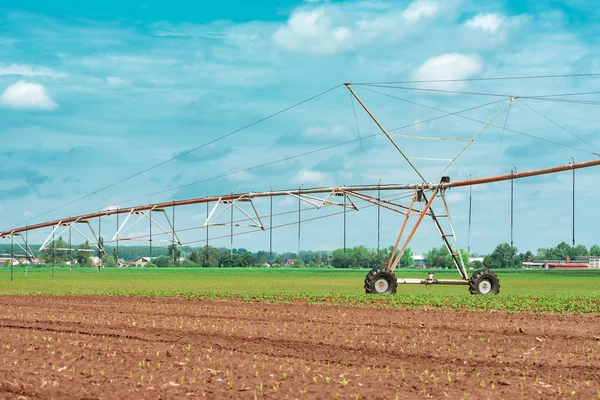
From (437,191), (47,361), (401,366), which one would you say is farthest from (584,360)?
(437,191)

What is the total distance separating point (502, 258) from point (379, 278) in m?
114

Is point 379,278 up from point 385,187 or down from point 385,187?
down

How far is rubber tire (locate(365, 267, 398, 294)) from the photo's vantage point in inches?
1371

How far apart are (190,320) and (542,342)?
11.0 metres

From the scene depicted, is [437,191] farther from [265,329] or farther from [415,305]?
[265,329]

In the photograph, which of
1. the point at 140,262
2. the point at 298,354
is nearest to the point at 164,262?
the point at 140,262

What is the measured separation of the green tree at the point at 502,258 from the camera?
141762mm

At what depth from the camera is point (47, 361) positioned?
1747 centimetres

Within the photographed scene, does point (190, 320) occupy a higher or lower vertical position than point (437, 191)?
lower

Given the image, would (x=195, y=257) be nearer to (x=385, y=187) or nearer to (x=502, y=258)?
(x=502, y=258)

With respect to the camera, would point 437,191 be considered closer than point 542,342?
No

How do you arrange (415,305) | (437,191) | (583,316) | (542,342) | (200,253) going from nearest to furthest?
(542,342) < (583,316) < (415,305) < (437,191) < (200,253)

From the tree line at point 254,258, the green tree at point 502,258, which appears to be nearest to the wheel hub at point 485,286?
the tree line at point 254,258

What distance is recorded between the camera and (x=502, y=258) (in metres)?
143
